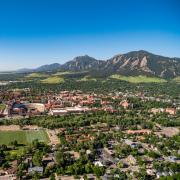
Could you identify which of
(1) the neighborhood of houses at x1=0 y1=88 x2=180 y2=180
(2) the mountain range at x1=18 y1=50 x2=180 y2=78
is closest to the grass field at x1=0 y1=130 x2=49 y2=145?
(1) the neighborhood of houses at x1=0 y1=88 x2=180 y2=180

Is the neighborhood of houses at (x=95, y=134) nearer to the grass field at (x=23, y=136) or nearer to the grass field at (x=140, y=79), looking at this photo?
the grass field at (x=23, y=136)

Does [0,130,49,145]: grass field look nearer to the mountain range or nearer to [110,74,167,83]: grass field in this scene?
[110,74,167,83]: grass field

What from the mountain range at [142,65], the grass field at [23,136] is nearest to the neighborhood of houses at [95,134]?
the grass field at [23,136]

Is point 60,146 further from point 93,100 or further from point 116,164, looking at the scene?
point 93,100

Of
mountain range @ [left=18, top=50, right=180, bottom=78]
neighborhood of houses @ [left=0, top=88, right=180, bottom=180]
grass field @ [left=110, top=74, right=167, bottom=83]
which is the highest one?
mountain range @ [left=18, top=50, right=180, bottom=78]

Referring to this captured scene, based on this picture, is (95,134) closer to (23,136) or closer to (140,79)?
(23,136)

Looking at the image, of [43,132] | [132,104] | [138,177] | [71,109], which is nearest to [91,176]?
[138,177]

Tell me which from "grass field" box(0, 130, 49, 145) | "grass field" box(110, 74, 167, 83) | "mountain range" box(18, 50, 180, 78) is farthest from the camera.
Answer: "mountain range" box(18, 50, 180, 78)

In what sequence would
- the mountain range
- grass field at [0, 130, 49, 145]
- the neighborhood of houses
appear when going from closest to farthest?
the neighborhood of houses, grass field at [0, 130, 49, 145], the mountain range
